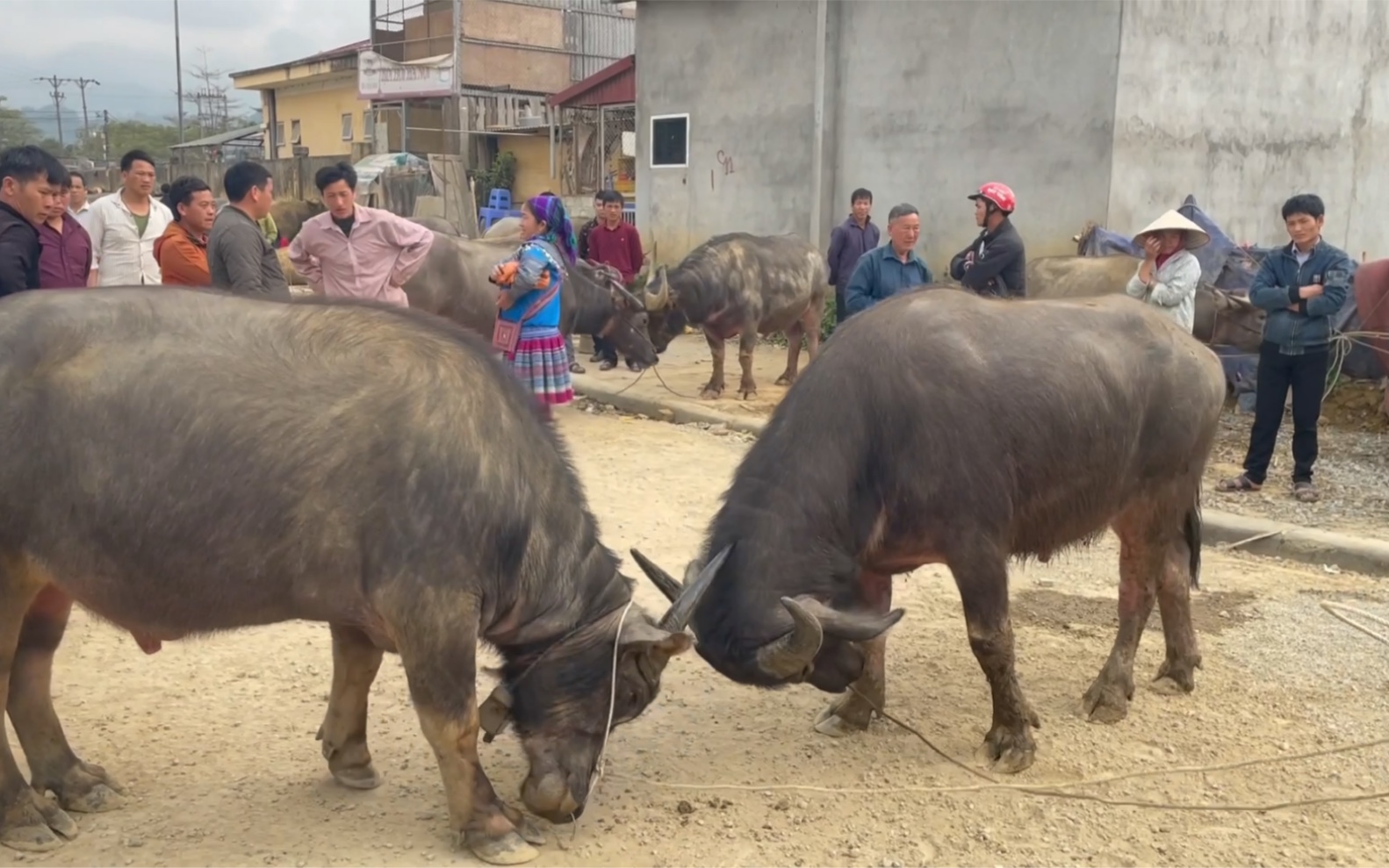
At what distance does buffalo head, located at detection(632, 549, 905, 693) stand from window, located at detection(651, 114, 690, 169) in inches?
503

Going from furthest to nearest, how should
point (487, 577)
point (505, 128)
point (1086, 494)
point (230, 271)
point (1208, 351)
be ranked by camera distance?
point (505, 128) → point (230, 271) → point (1208, 351) → point (1086, 494) → point (487, 577)

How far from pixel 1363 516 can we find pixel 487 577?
5.95m

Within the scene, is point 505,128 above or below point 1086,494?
above

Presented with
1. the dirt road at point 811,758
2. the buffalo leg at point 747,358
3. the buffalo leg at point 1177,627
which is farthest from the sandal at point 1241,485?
the buffalo leg at point 747,358

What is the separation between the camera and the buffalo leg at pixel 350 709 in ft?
12.2

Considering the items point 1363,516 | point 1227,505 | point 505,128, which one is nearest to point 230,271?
point 1227,505

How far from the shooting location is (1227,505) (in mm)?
7125

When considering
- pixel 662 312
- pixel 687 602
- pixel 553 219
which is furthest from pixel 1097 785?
pixel 662 312

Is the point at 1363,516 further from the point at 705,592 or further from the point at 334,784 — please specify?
the point at 334,784

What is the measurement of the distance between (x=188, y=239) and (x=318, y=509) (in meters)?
3.41

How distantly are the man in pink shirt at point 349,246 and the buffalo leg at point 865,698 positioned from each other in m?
3.69

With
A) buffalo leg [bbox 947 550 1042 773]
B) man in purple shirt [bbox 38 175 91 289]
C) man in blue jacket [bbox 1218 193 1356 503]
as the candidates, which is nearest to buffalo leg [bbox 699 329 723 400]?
man in blue jacket [bbox 1218 193 1356 503]

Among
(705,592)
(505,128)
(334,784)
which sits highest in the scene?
(505,128)

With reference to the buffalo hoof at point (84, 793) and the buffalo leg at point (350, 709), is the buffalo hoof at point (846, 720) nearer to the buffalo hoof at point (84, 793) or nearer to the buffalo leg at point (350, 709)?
the buffalo leg at point (350, 709)
